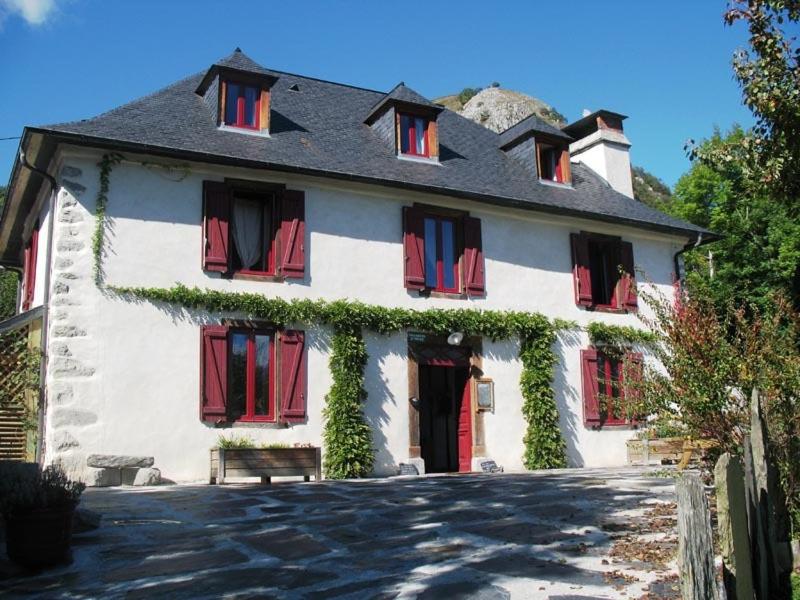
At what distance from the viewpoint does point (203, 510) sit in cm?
743

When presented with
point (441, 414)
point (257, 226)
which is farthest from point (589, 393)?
point (257, 226)

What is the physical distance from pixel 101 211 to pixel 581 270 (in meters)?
9.06

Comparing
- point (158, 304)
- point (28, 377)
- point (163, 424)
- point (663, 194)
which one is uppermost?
point (663, 194)

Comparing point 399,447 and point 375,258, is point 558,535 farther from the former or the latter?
point 375,258

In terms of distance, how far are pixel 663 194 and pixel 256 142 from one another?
58.7 metres

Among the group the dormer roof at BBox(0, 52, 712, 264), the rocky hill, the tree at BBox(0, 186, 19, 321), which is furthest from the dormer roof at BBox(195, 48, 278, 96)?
the rocky hill

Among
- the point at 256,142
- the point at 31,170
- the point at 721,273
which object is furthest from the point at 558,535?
the point at 721,273

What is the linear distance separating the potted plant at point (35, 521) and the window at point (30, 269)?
32.2 feet

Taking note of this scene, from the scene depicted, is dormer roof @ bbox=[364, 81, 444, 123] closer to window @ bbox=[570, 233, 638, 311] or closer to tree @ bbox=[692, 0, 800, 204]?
window @ bbox=[570, 233, 638, 311]

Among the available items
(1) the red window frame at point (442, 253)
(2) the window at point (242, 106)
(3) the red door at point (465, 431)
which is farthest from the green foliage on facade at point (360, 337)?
(2) the window at point (242, 106)

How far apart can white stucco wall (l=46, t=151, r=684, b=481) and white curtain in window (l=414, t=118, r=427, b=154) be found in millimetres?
1615

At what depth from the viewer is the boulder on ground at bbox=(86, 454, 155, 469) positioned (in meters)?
10.2

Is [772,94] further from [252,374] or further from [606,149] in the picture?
[606,149]

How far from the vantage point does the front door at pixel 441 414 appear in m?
13.9
